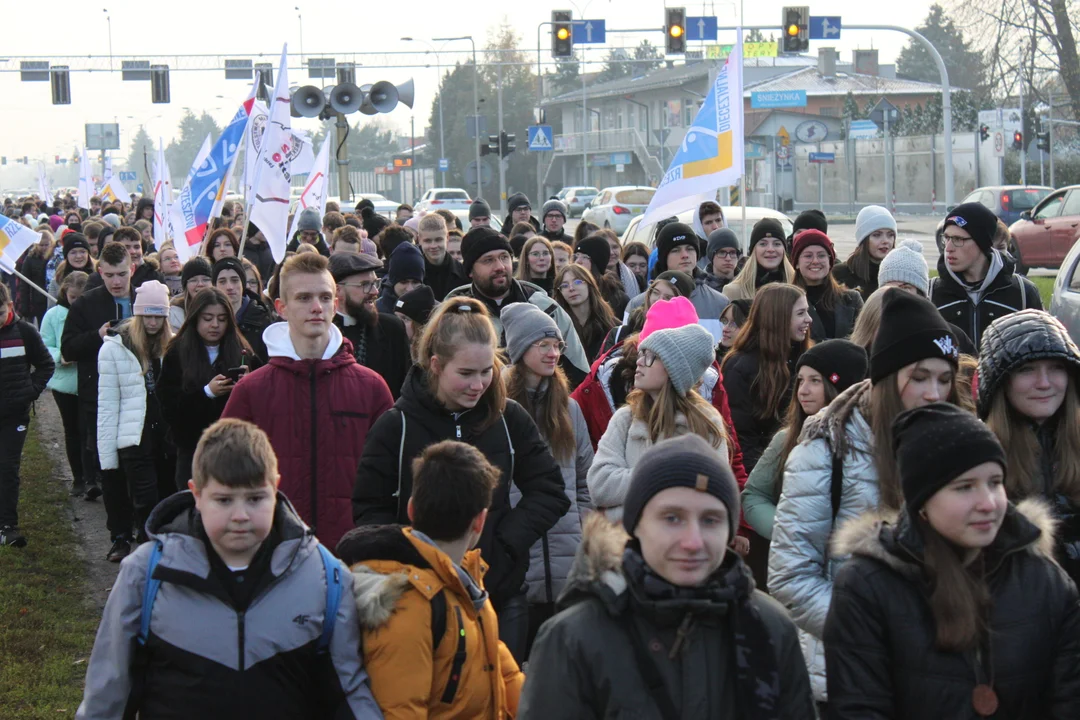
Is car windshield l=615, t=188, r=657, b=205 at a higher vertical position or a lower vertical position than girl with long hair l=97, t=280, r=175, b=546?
higher

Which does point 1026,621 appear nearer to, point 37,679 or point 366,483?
point 366,483

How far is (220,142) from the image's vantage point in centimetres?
1359

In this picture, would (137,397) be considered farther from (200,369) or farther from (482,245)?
(482,245)

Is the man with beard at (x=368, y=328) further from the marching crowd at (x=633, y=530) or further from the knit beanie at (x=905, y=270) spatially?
the knit beanie at (x=905, y=270)

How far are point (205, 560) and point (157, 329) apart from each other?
16.9 ft

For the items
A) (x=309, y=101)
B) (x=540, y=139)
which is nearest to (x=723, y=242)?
(x=309, y=101)

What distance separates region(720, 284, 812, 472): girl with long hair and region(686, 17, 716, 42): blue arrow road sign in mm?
28352

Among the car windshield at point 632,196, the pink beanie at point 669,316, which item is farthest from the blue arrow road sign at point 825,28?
the pink beanie at point 669,316

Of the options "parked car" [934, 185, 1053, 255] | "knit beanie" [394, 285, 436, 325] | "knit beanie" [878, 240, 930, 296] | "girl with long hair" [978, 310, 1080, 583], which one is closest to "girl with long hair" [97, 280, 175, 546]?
"knit beanie" [394, 285, 436, 325]

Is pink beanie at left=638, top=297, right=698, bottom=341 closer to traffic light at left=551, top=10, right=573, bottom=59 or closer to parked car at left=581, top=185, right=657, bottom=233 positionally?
traffic light at left=551, top=10, right=573, bottom=59

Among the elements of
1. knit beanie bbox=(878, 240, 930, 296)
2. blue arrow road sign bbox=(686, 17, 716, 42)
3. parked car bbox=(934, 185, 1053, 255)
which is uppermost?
blue arrow road sign bbox=(686, 17, 716, 42)

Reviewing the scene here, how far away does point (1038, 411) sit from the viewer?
4.01m

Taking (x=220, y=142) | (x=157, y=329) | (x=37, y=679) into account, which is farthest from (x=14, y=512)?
(x=220, y=142)

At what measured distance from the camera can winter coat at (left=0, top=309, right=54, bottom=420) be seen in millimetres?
9039
